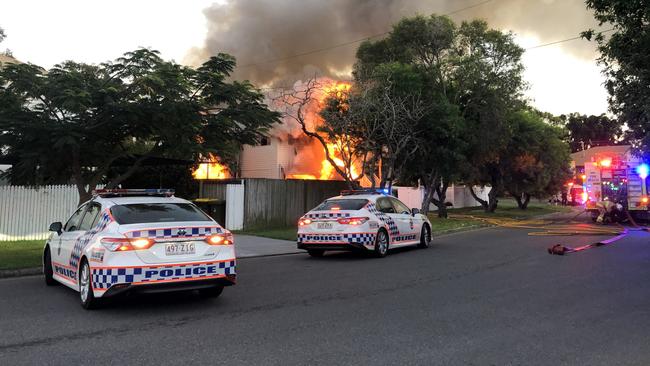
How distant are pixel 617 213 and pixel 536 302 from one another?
1999cm

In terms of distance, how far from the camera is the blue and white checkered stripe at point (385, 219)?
41.6 ft

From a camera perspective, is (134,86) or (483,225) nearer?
(134,86)

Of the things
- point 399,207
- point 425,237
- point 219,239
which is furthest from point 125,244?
point 425,237

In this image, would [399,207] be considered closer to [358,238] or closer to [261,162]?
[358,238]

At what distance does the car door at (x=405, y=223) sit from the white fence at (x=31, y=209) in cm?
1003

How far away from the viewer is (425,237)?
49.5 ft

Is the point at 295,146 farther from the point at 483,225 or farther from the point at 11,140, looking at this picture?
the point at 11,140

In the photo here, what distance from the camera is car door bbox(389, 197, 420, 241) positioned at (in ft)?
45.4

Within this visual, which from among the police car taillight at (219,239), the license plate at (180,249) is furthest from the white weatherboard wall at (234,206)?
the license plate at (180,249)

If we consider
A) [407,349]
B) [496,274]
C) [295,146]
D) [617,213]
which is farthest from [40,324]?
[295,146]

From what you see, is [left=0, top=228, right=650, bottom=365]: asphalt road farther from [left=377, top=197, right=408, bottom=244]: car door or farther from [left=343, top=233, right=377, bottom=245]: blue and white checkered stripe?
[left=377, top=197, right=408, bottom=244]: car door

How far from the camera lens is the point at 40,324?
616 cm

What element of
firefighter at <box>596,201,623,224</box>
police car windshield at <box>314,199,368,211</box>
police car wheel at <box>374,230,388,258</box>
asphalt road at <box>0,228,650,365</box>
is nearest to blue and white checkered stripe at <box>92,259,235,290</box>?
asphalt road at <box>0,228,650,365</box>

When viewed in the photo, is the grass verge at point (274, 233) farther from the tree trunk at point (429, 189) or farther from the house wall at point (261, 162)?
the house wall at point (261, 162)
